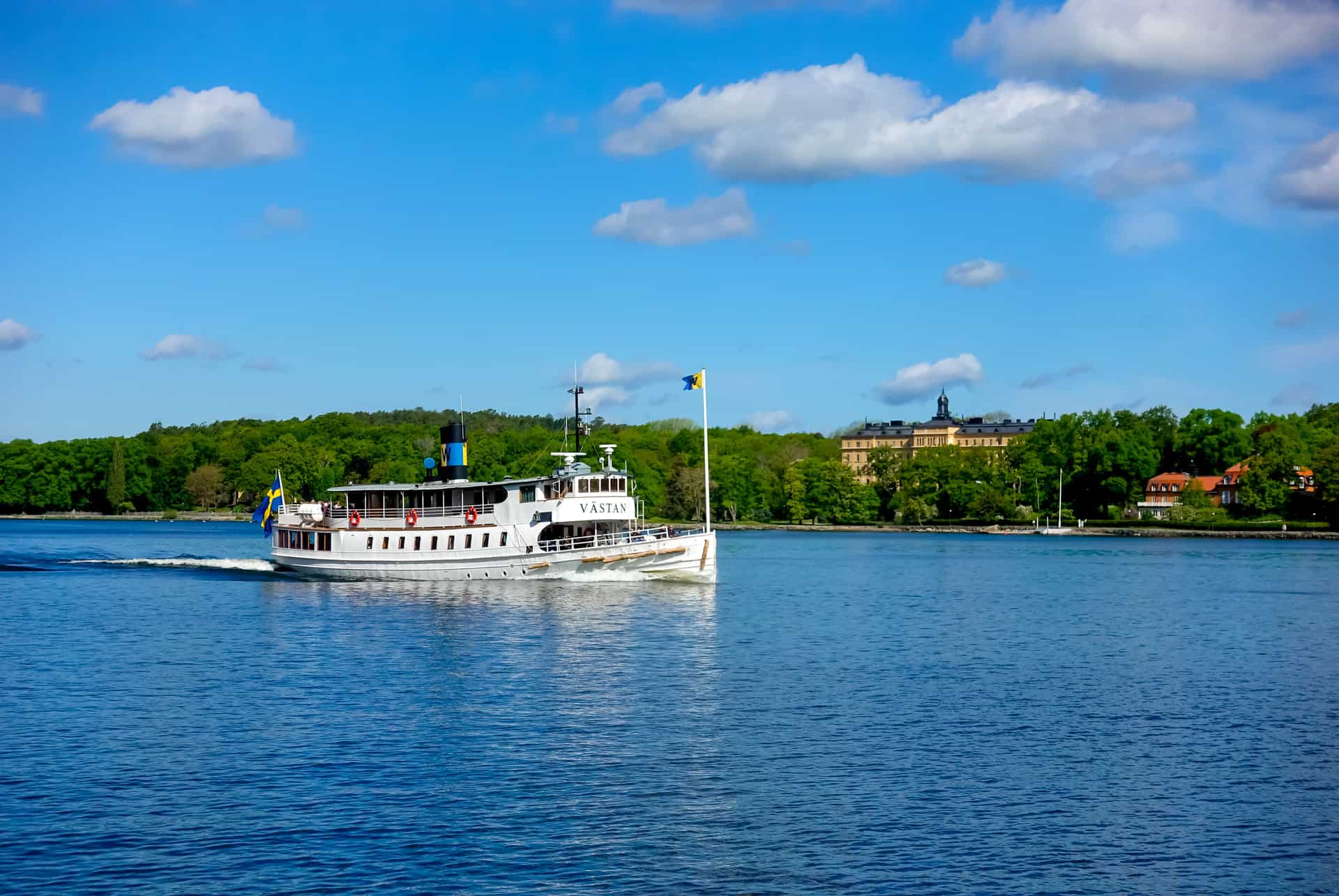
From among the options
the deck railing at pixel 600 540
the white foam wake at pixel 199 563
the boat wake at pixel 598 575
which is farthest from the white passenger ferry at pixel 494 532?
the white foam wake at pixel 199 563

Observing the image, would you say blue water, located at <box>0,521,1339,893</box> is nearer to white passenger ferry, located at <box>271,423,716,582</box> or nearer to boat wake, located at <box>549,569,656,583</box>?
white passenger ferry, located at <box>271,423,716,582</box>

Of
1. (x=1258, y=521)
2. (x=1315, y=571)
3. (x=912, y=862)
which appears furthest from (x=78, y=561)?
(x=1258, y=521)

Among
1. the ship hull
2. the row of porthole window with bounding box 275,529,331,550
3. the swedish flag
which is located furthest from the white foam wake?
the ship hull

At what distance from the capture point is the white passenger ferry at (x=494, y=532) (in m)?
72.7

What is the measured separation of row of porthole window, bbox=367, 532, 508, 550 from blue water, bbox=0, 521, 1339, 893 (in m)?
9.80

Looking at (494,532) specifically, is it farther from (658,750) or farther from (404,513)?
(658,750)

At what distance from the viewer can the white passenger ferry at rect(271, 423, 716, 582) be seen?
7269cm

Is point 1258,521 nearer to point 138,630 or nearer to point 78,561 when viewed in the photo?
point 78,561

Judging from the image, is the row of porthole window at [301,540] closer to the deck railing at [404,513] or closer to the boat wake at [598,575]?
the deck railing at [404,513]

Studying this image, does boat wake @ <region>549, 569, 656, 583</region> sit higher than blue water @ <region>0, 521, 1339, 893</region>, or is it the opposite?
boat wake @ <region>549, 569, 656, 583</region>

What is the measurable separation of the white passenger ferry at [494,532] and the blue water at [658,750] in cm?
809

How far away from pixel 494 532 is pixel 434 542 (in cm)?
456

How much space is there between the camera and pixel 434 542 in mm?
76938

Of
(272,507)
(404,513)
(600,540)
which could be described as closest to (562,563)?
(600,540)
